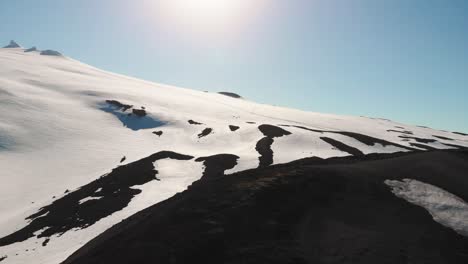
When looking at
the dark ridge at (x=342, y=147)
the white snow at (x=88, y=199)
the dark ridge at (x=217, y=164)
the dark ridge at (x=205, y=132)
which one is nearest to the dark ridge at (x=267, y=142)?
the dark ridge at (x=217, y=164)

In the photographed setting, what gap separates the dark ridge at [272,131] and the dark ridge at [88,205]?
105ft

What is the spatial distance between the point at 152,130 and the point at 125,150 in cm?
1679

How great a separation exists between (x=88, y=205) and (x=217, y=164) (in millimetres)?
21810

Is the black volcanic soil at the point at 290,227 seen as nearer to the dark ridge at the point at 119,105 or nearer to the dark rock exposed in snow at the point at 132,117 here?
the dark rock exposed in snow at the point at 132,117

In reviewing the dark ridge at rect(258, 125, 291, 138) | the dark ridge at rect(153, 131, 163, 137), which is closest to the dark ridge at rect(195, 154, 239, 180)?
the dark ridge at rect(258, 125, 291, 138)

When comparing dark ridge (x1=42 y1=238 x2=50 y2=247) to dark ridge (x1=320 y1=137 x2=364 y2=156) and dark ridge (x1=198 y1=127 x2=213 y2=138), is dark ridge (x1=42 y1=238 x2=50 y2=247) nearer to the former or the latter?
dark ridge (x1=198 y1=127 x2=213 y2=138)

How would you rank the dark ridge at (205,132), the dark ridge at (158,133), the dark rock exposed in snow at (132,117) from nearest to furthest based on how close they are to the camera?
the dark ridge at (205,132), the dark ridge at (158,133), the dark rock exposed in snow at (132,117)

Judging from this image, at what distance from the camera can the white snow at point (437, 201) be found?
20.8 m

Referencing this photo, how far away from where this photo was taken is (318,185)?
2420cm

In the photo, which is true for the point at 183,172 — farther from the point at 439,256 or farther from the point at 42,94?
the point at 42,94

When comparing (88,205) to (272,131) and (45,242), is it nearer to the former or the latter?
(45,242)

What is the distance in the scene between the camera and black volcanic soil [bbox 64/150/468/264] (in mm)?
17062

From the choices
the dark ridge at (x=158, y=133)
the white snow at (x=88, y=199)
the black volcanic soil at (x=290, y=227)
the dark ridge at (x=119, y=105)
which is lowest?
the white snow at (x=88, y=199)

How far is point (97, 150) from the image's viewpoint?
72688 mm
